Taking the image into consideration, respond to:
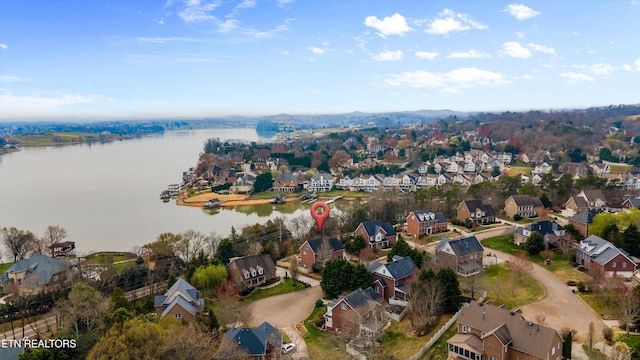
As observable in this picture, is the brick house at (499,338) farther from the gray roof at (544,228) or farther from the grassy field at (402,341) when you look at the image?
the gray roof at (544,228)

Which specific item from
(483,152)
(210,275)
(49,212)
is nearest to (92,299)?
(210,275)

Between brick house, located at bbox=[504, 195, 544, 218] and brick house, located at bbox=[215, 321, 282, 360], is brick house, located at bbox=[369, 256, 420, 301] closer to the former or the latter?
brick house, located at bbox=[215, 321, 282, 360]

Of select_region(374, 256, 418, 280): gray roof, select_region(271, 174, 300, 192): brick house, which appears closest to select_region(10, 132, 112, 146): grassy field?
select_region(271, 174, 300, 192): brick house

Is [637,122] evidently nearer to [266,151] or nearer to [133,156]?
[266,151]

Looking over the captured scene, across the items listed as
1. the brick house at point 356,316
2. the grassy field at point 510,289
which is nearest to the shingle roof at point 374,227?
the grassy field at point 510,289

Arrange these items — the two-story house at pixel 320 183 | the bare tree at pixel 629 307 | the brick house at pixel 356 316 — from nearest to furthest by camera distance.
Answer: the bare tree at pixel 629 307, the brick house at pixel 356 316, the two-story house at pixel 320 183

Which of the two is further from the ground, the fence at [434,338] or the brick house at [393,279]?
the brick house at [393,279]
